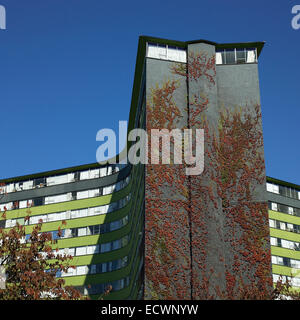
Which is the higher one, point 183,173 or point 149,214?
point 183,173

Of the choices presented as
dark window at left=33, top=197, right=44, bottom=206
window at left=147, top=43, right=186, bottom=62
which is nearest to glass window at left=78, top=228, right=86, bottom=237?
dark window at left=33, top=197, right=44, bottom=206

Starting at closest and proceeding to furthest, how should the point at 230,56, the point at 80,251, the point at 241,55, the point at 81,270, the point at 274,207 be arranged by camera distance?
the point at 241,55 → the point at 230,56 → the point at 81,270 → the point at 80,251 → the point at 274,207

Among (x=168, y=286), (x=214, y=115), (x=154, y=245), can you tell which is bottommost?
(x=168, y=286)

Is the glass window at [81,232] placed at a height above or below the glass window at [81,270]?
above

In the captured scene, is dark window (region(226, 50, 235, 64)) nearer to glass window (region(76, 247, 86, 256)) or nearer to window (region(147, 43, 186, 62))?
window (region(147, 43, 186, 62))

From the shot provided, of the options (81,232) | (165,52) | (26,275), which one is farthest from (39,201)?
(26,275)

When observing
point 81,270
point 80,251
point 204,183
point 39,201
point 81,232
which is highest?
point 39,201

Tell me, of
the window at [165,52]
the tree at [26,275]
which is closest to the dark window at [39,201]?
the window at [165,52]

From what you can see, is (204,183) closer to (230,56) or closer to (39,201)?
(230,56)

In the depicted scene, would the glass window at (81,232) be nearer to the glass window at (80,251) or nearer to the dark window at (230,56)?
the glass window at (80,251)

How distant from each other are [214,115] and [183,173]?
233 inches

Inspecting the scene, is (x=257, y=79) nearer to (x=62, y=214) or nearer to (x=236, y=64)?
(x=236, y=64)

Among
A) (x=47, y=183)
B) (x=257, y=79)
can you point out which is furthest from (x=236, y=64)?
(x=47, y=183)
